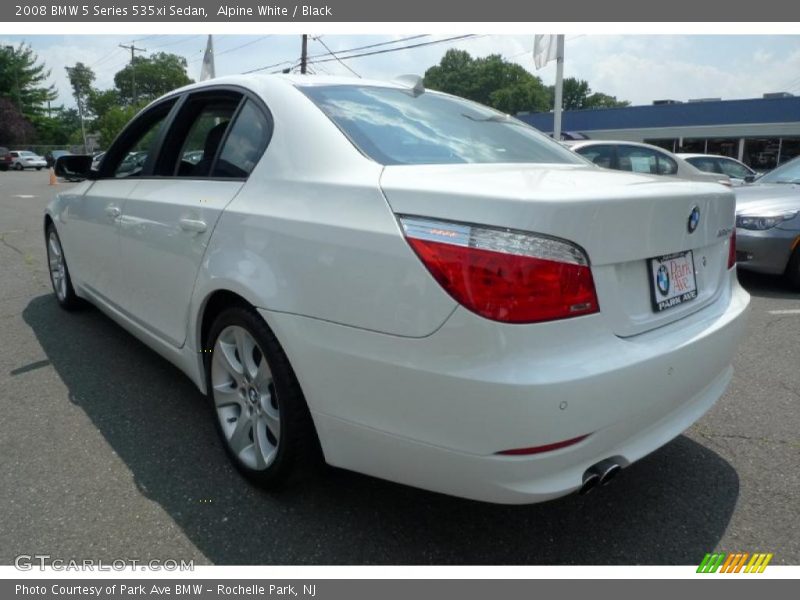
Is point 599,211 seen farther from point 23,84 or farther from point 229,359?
point 23,84

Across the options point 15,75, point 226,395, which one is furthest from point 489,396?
A: point 15,75

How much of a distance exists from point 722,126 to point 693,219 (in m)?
34.0

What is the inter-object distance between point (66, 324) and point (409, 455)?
382 centimetres

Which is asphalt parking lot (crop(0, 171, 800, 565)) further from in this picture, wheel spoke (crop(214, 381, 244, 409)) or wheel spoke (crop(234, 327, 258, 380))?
wheel spoke (crop(234, 327, 258, 380))

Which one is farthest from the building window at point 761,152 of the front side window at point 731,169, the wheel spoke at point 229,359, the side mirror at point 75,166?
the wheel spoke at point 229,359

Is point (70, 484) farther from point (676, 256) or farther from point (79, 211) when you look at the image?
point (676, 256)

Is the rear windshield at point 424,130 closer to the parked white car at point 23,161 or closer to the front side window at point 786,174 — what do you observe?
the front side window at point 786,174

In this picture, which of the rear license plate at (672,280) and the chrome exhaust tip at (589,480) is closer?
the chrome exhaust tip at (589,480)

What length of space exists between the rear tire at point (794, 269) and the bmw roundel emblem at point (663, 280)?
4782 mm

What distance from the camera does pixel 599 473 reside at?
1.79 metres

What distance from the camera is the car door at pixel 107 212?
11.1 feet

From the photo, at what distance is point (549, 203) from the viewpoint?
164cm

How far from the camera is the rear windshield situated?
7.30ft

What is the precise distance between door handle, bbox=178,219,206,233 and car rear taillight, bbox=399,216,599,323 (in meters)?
1.20
